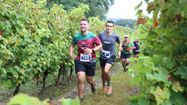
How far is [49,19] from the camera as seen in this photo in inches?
549

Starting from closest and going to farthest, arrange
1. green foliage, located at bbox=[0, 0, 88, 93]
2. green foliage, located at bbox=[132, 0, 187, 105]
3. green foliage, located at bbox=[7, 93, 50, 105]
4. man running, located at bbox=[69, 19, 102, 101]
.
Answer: green foliage, located at bbox=[7, 93, 50, 105] < green foliage, located at bbox=[132, 0, 187, 105] < green foliage, located at bbox=[0, 0, 88, 93] < man running, located at bbox=[69, 19, 102, 101]

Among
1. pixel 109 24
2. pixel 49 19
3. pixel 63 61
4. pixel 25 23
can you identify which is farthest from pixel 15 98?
pixel 63 61

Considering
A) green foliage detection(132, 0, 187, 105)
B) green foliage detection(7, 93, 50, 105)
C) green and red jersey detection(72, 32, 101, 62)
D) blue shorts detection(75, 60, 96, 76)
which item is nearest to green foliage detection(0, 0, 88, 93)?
green and red jersey detection(72, 32, 101, 62)

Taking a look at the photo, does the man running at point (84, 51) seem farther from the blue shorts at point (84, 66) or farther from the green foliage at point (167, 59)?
the green foliage at point (167, 59)

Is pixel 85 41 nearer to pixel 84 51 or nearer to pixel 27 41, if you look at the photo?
pixel 84 51

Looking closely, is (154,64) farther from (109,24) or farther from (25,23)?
(109,24)

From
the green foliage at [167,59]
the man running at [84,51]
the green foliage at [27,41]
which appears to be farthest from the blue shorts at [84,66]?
the green foliage at [167,59]

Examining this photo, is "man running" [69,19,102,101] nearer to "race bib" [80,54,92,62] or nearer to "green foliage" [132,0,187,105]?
"race bib" [80,54,92,62]

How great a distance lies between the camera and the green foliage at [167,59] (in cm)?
277

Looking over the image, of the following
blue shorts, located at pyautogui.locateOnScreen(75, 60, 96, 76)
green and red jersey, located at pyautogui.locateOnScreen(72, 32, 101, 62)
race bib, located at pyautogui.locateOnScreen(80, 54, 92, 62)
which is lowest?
blue shorts, located at pyautogui.locateOnScreen(75, 60, 96, 76)

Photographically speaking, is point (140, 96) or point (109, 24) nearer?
point (140, 96)

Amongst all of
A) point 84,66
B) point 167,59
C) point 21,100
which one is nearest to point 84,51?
point 84,66

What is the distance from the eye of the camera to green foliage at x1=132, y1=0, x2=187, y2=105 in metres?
2.77

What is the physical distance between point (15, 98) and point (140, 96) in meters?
1.60
